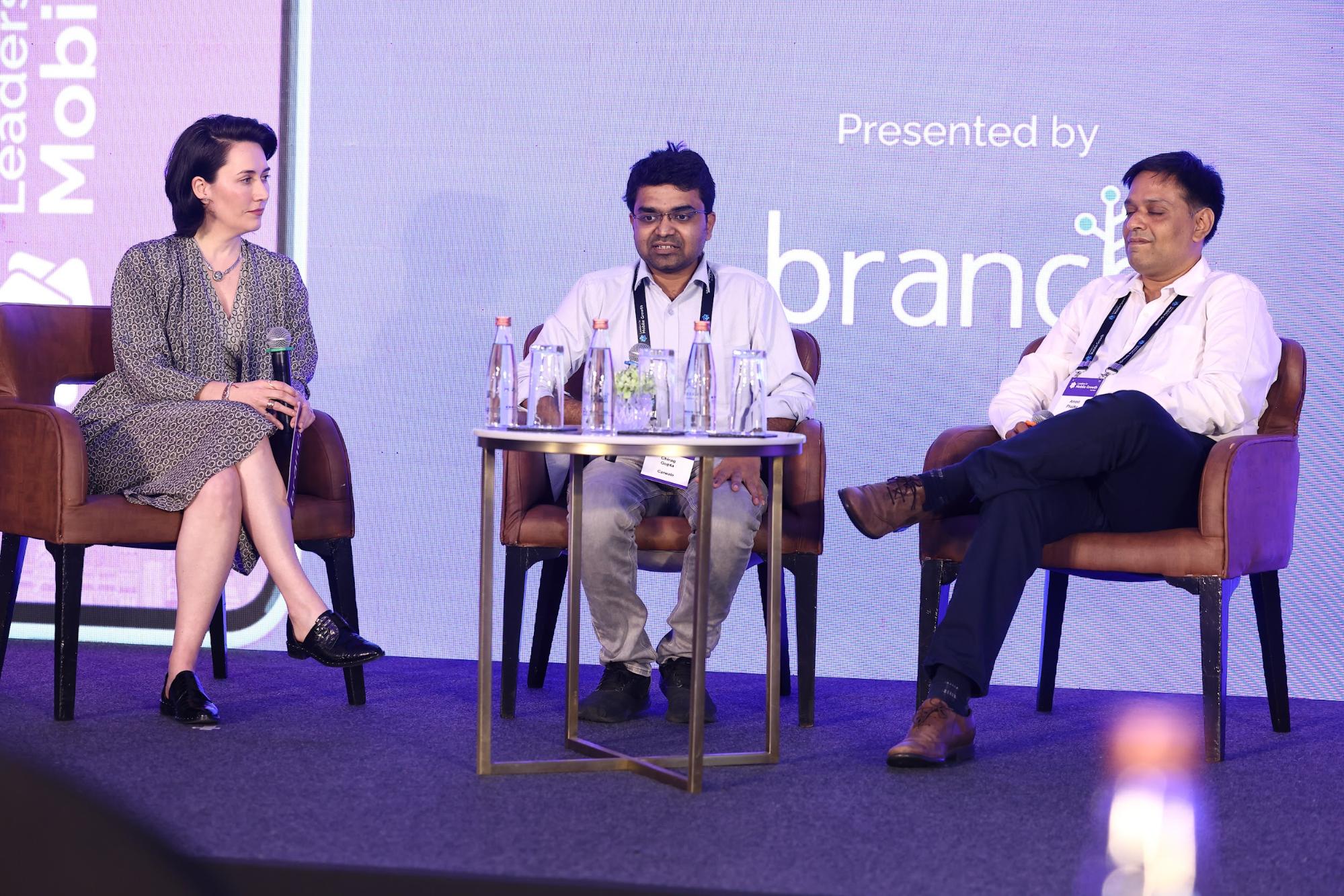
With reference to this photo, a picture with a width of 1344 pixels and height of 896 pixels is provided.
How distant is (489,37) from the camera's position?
406 centimetres

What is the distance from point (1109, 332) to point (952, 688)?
111cm

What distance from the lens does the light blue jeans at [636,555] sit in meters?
2.97

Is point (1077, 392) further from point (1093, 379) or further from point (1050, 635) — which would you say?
point (1050, 635)

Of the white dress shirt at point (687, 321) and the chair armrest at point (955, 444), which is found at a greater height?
the white dress shirt at point (687, 321)

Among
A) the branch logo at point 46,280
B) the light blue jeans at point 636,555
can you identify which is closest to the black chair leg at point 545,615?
the light blue jeans at point 636,555

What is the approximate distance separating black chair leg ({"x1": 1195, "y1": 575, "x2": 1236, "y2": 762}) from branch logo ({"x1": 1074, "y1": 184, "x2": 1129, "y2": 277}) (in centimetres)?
124

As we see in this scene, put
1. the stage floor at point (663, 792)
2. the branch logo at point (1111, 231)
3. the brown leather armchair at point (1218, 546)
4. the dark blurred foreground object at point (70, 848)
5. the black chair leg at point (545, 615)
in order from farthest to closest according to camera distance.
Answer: the branch logo at point (1111, 231) → the black chair leg at point (545, 615) → the brown leather armchair at point (1218, 546) → the stage floor at point (663, 792) → the dark blurred foreground object at point (70, 848)

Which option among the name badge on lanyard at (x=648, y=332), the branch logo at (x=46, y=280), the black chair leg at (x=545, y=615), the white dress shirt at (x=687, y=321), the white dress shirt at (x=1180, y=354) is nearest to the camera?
the name badge on lanyard at (x=648, y=332)

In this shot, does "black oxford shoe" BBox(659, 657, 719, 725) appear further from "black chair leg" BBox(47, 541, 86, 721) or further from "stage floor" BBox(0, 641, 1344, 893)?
"black chair leg" BBox(47, 541, 86, 721)

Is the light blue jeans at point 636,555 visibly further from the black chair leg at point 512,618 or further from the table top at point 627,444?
the table top at point 627,444

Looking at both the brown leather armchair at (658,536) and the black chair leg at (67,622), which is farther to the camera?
the brown leather armchair at (658,536)

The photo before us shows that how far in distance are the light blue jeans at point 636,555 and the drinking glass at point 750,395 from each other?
33cm

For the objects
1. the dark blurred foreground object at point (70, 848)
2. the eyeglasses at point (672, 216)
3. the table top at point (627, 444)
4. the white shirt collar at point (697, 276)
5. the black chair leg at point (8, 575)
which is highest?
the eyeglasses at point (672, 216)

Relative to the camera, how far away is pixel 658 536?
304 centimetres
